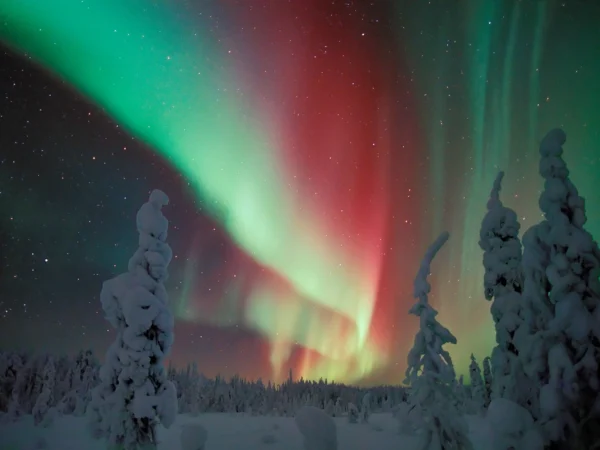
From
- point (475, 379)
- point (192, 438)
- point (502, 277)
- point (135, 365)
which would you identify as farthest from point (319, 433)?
point (475, 379)

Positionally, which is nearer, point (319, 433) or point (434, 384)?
point (319, 433)

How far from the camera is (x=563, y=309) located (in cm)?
994

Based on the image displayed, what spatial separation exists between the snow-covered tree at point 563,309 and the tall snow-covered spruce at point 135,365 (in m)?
11.7

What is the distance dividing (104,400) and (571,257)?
15.1 metres

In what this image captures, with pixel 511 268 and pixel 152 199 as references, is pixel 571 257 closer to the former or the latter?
pixel 511 268

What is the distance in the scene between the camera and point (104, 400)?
47.7ft

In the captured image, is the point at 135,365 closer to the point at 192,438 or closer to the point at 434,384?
the point at 192,438

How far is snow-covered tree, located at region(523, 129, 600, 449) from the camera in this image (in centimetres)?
960

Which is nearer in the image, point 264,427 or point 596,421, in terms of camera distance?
point 596,421

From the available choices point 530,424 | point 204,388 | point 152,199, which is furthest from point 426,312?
point 204,388

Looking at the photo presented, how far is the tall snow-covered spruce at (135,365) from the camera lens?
14.4 m

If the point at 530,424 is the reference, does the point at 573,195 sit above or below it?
above

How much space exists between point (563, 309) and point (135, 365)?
518 inches

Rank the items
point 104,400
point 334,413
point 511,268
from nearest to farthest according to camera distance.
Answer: point 104,400, point 511,268, point 334,413
